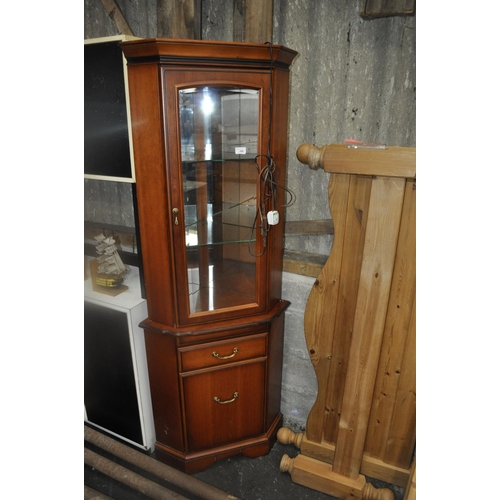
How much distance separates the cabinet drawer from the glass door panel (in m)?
0.17

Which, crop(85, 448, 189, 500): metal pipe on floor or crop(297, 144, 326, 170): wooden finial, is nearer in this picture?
crop(297, 144, 326, 170): wooden finial

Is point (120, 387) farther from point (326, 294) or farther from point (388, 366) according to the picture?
point (388, 366)

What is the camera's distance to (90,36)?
76.2 inches

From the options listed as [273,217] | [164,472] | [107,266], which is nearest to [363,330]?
[273,217]

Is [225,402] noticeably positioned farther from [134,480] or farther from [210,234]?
[210,234]

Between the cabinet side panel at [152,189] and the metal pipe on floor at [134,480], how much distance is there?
0.67 meters

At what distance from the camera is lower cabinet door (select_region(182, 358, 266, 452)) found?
178cm

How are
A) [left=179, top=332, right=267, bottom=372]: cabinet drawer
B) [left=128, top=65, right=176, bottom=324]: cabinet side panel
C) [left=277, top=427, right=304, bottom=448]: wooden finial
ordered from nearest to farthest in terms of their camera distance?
1. [left=128, top=65, right=176, bottom=324]: cabinet side panel
2. [left=179, top=332, right=267, bottom=372]: cabinet drawer
3. [left=277, top=427, right=304, bottom=448]: wooden finial

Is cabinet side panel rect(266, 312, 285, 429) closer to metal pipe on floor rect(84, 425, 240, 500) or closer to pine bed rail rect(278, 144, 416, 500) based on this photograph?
pine bed rail rect(278, 144, 416, 500)

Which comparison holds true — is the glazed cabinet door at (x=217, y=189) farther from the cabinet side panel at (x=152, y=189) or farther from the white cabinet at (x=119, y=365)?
the white cabinet at (x=119, y=365)

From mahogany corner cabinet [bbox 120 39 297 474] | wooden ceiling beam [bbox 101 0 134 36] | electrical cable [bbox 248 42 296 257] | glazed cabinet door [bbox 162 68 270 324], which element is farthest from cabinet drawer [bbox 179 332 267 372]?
wooden ceiling beam [bbox 101 0 134 36]

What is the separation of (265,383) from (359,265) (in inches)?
30.5

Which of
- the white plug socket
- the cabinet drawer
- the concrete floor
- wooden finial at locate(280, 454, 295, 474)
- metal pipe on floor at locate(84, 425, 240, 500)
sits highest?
the white plug socket
